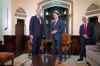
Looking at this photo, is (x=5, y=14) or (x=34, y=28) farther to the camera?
(x=5, y=14)

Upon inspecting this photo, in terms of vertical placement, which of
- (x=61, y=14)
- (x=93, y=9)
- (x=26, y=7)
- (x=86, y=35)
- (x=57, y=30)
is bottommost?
(x=86, y=35)

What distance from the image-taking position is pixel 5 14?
738 centimetres

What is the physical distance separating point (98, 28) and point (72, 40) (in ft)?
2.63

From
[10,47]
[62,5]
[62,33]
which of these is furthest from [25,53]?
[62,5]

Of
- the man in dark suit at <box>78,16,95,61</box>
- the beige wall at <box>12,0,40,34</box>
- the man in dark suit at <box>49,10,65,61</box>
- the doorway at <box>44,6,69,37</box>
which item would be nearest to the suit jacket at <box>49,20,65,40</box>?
the man in dark suit at <box>49,10,65,61</box>

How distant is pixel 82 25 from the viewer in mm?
7148

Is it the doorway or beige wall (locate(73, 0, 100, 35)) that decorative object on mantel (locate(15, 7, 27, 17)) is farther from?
beige wall (locate(73, 0, 100, 35))

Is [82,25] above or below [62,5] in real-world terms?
below

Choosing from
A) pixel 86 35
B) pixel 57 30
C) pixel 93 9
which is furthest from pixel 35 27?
pixel 93 9

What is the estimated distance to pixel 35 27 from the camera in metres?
6.69

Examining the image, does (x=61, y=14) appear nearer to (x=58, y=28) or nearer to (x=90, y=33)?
(x=58, y=28)

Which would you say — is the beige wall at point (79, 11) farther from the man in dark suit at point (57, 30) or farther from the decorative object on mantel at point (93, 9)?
the man in dark suit at point (57, 30)

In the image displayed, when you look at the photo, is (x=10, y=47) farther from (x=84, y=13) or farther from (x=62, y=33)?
(x=84, y=13)

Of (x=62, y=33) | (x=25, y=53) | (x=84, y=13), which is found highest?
(x=84, y=13)
